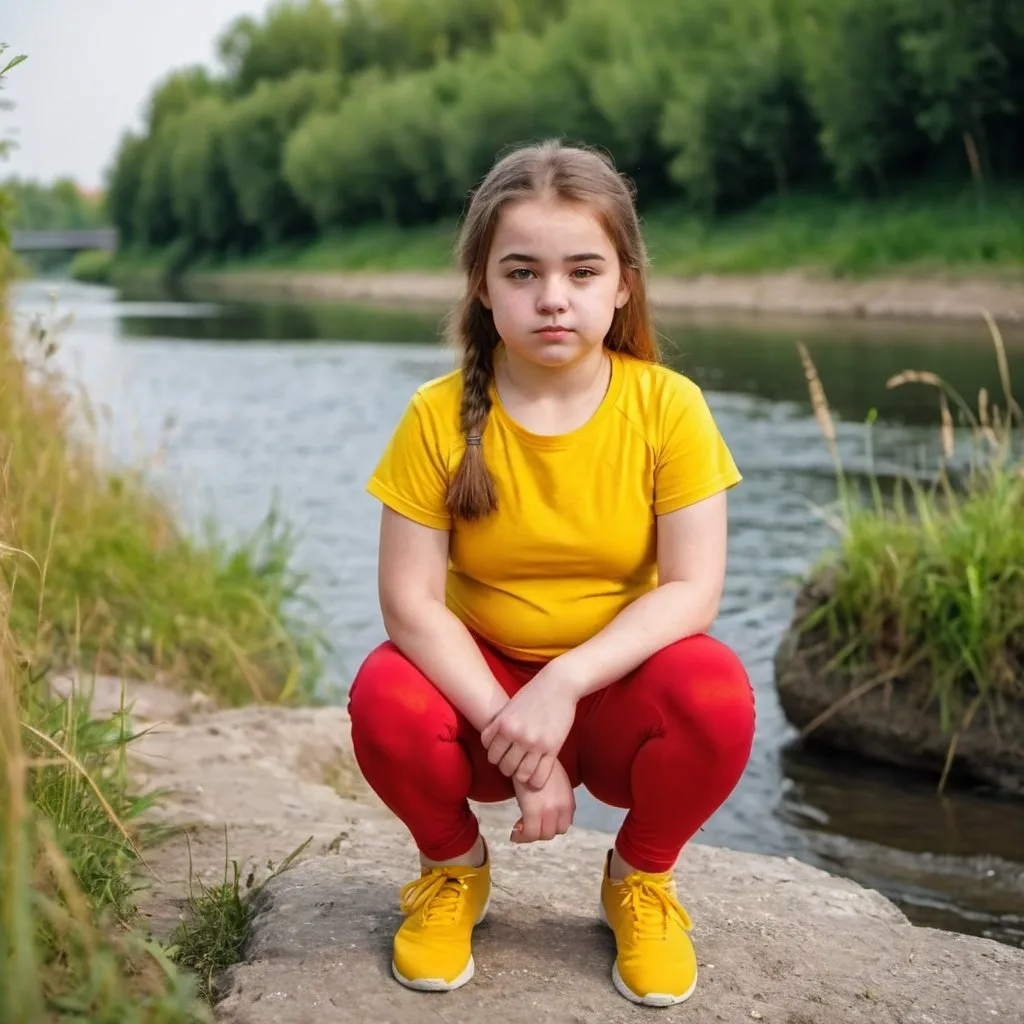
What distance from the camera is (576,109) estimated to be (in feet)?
127

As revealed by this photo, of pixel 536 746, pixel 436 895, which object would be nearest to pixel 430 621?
pixel 536 746

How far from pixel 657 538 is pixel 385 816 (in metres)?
1.48

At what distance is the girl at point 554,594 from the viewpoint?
2.10 meters

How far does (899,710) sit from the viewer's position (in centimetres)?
421

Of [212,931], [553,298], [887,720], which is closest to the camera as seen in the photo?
[553,298]

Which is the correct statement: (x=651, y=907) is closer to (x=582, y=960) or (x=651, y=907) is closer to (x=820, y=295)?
(x=582, y=960)

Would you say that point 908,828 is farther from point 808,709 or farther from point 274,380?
point 274,380

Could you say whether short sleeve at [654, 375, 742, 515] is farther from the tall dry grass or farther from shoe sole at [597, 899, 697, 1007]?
the tall dry grass

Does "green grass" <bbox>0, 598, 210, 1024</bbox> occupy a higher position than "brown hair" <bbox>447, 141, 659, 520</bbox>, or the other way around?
"brown hair" <bbox>447, 141, 659, 520</bbox>

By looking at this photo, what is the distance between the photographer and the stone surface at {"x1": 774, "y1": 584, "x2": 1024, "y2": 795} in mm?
4020

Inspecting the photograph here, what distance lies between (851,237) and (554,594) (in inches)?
890

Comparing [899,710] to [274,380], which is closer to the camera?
[899,710]

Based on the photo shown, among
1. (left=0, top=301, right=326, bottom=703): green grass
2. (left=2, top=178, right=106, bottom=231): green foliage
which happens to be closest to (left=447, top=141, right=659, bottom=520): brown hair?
(left=0, top=301, right=326, bottom=703): green grass

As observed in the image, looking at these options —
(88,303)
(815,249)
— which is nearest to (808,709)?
(815,249)
